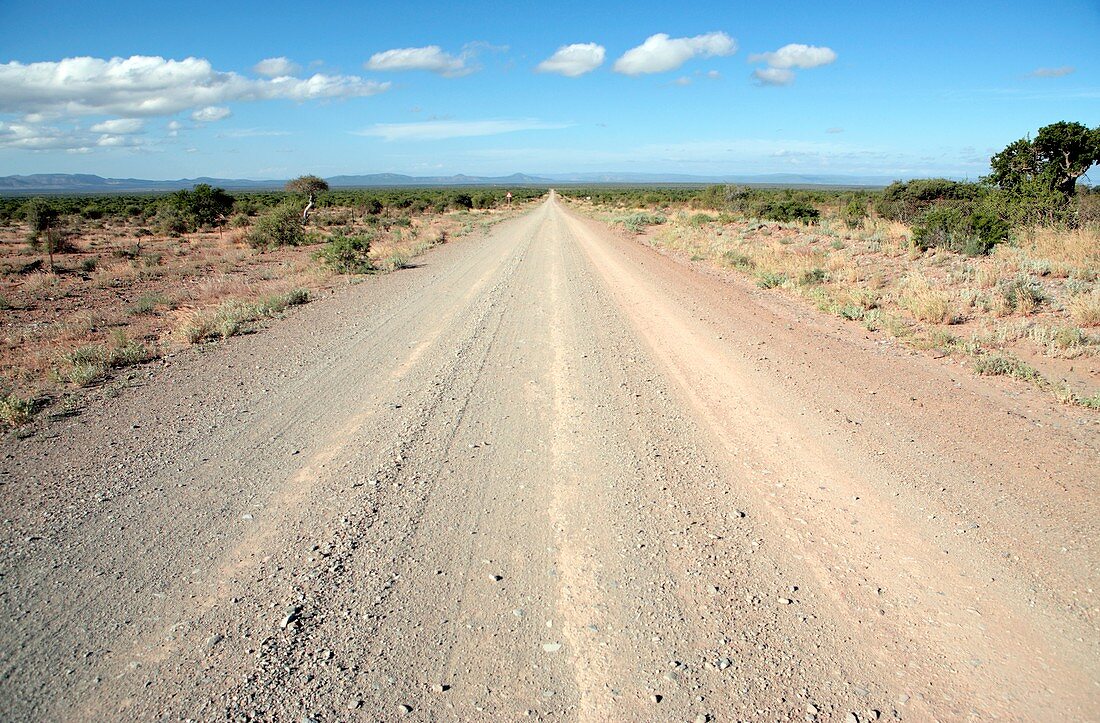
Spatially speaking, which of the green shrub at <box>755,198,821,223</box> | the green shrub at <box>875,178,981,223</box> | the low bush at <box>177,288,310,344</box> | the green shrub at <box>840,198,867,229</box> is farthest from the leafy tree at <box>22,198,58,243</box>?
the green shrub at <box>875,178,981,223</box>

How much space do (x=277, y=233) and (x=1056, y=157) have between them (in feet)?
104

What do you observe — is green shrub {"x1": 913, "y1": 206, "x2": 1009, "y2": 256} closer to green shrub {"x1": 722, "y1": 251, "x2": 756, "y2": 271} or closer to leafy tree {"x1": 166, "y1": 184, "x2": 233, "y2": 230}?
green shrub {"x1": 722, "y1": 251, "x2": 756, "y2": 271}

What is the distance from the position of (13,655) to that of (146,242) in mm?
34282

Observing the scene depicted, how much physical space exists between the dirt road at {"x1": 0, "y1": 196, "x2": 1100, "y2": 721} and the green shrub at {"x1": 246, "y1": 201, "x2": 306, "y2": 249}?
23382 millimetres

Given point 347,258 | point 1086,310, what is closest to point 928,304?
point 1086,310

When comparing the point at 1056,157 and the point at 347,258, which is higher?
the point at 1056,157

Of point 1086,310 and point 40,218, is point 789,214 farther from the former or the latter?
point 40,218

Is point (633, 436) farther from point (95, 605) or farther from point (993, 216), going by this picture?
point (993, 216)

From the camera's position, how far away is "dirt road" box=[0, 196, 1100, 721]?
2.75 meters

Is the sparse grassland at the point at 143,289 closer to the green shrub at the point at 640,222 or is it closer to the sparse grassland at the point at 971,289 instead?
the green shrub at the point at 640,222

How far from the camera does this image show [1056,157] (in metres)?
22.3

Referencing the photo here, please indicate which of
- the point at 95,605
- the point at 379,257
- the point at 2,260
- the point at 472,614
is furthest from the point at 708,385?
the point at 2,260

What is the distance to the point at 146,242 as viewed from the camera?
31.2 meters

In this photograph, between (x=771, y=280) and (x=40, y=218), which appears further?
(x=40, y=218)
